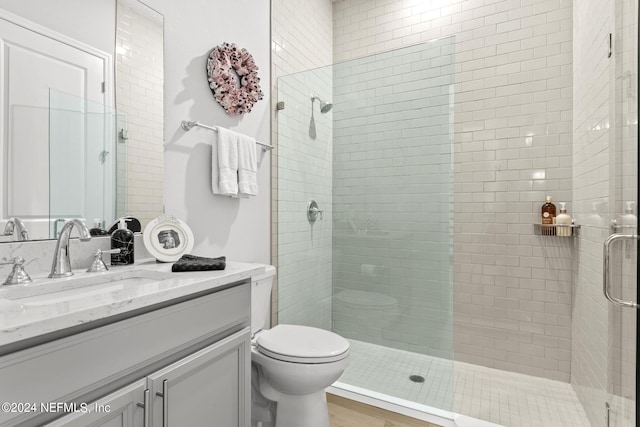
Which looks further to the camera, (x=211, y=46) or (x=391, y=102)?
(x=391, y=102)

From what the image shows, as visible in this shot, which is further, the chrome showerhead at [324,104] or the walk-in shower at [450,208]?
the chrome showerhead at [324,104]

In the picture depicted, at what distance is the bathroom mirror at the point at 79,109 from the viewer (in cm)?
114

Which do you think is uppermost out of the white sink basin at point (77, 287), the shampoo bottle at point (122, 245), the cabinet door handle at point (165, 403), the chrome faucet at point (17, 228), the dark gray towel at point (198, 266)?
the chrome faucet at point (17, 228)

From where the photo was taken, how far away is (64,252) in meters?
1.17

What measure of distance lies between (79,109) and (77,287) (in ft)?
2.14

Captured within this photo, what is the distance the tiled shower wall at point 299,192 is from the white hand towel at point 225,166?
23.2 inches

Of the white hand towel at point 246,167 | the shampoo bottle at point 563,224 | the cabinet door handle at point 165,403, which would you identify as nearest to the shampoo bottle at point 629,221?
the shampoo bottle at point 563,224

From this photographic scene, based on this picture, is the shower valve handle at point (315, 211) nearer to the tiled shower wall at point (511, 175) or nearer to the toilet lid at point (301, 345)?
the toilet lid at point (301, 345)

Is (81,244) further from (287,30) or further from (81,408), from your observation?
(287,30)

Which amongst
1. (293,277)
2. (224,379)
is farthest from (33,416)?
(293,277)

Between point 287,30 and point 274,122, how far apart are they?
29.1 inches

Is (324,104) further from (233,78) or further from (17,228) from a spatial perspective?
(17,228)

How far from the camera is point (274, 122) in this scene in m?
2.49

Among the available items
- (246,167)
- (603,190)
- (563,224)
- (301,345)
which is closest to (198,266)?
(301,345)
